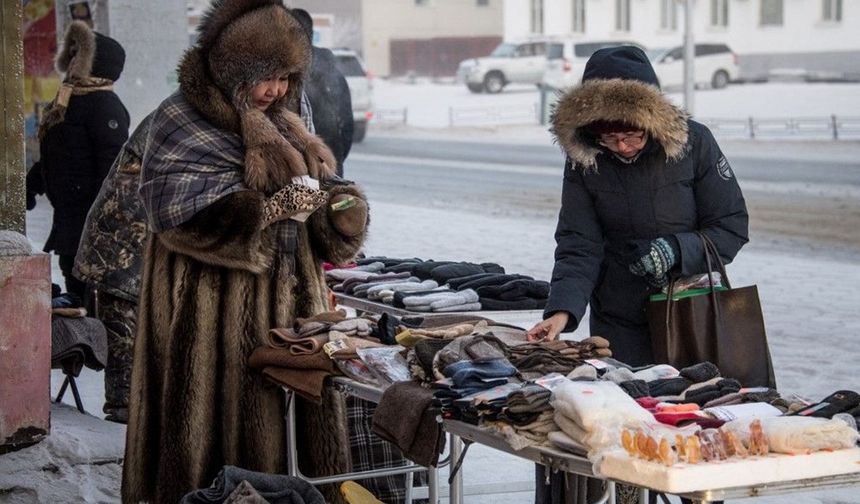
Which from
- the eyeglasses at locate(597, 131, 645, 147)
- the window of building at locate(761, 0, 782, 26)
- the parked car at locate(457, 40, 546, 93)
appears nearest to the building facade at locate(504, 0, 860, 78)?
the window of building at locate(761, 0, 782, 26)

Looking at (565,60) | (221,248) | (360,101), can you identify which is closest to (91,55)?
(221,248)

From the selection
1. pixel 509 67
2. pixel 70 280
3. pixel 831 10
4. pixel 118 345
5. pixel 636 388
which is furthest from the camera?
pixel 831 10

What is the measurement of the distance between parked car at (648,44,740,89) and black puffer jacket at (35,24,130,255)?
94.9 ft

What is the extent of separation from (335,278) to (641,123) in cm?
222

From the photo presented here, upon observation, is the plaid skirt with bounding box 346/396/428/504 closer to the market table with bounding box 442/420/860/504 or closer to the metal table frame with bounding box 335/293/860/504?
the metal table frame with bounding box 335/293/860/504

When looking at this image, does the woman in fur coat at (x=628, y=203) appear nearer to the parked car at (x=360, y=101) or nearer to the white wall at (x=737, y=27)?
the parked car at (x=360, y=101)

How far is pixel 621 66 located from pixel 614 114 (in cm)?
21

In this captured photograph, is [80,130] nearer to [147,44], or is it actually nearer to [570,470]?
[147,44]

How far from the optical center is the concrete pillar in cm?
561

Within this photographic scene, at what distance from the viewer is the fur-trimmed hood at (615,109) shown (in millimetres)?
3967

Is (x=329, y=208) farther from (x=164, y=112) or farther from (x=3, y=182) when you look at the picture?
(x=3, y=182)

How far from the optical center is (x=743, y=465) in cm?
282

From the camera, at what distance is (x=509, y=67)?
3784 cm

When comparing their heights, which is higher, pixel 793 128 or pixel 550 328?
pixel 550 328
